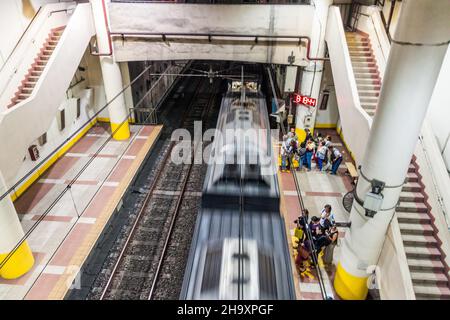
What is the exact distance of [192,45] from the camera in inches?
490

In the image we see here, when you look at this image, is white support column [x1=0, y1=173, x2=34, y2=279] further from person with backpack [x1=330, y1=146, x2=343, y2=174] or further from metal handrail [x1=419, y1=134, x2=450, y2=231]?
person with backpack [x1=330, y1=146, x2=343, y2=174]

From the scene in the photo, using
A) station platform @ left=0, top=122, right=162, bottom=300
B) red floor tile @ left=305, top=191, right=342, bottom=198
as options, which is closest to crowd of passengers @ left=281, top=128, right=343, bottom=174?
red floor tile @ left=305, top=191, right=342, bottom=198

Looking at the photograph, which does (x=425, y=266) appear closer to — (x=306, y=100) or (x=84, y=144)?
(x=306, y=100)

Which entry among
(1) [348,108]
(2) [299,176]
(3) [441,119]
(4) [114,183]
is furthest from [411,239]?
(4) [114,183]

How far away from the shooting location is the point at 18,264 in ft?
25.7

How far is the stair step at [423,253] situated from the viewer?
6.95 metres

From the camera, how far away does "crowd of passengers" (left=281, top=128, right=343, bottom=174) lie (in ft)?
38.6

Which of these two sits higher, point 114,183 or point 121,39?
point 121,39

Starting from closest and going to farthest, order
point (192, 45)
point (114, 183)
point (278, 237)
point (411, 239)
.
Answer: point (278, 237) → point (411, 239) → point (114, 183) → point (192, 45)

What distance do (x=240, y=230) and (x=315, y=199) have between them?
530 cm

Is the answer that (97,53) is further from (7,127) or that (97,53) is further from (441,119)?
(441,119)

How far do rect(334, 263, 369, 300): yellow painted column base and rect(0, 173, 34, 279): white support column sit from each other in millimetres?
7297

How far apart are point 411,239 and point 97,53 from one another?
40.7ft

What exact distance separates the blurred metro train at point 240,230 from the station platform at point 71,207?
114 inches
